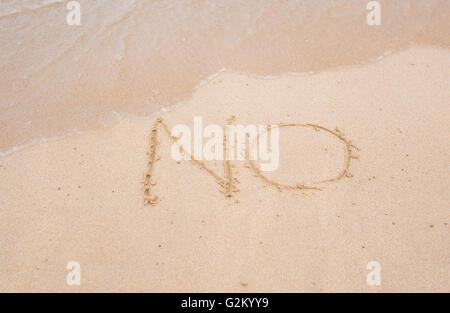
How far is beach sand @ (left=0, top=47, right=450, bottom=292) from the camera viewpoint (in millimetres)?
2439

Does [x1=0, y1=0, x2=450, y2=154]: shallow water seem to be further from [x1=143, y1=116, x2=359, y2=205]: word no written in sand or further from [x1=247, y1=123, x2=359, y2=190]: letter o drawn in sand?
[x1=247, y1=123, x2=359, y2=190]: letter o drawn in sand

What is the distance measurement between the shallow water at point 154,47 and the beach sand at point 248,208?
0.43 m

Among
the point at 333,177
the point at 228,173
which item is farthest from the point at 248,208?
the point at 333,177

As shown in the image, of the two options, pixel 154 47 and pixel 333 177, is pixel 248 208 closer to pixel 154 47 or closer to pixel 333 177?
pixel 333 177

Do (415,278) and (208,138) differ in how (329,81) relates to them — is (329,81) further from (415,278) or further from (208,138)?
(415,278)

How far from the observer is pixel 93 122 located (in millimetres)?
3480

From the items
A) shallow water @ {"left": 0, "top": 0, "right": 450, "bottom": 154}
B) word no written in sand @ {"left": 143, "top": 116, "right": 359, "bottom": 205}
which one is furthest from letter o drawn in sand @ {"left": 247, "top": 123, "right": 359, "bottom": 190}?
shallow water @ {"left": 0, "top": 0, "right": 450, "bottom": 154}

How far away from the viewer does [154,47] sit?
13.9 feet

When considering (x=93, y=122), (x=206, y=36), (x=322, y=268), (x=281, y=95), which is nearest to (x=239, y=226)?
(x=322, y=268)

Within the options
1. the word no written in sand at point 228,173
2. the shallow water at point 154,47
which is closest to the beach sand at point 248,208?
the word no written in sand at point 228,173

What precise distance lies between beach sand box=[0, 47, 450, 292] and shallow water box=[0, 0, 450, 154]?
43 centimetres

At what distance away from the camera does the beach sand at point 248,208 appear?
2.44 metres
